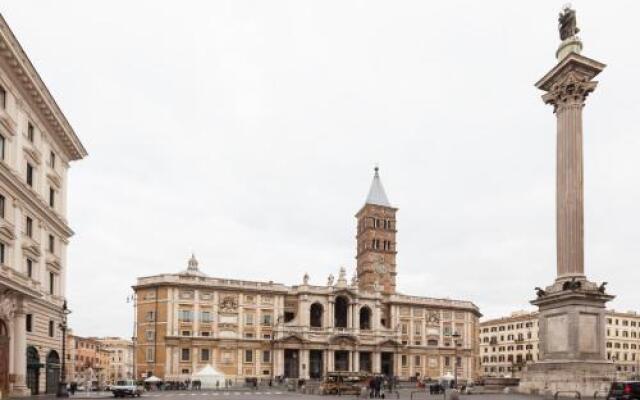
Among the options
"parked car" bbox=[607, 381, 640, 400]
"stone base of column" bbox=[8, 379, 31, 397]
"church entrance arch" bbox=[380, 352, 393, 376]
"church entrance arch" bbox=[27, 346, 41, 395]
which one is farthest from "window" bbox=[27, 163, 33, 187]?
"church entrance arch" bbox=[380, 352, 393, 376]

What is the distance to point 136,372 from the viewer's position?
89062mm

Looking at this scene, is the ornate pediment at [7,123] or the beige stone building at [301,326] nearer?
the ornate pediment at [7,123]

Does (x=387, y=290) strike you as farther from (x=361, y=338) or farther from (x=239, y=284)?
(x=239, y=284)

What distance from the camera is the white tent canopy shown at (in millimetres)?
76438

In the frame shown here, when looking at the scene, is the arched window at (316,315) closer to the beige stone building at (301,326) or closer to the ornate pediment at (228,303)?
the beige stone building at (301,326)

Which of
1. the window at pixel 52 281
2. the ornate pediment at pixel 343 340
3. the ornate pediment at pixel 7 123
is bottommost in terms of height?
the ornate pediment at pixel 343 340

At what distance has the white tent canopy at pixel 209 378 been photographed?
7644 centimetres

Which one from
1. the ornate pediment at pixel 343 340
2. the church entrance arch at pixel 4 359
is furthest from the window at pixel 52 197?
the ornate pediment at pixel 343 340

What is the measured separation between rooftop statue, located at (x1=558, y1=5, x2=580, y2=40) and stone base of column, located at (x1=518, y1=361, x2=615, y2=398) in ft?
60.7

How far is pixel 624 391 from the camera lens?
1083 inches

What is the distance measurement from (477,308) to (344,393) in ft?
208

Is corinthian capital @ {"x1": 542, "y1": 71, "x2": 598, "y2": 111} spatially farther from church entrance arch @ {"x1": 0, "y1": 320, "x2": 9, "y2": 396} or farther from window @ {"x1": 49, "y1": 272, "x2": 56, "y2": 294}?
window @ {"x1": 49, "y1": 272, "x2": 56, "y2": 294}

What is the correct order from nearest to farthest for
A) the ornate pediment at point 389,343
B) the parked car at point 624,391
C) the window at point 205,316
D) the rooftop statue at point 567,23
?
the parked car at point 624,391
the rooftop statue at point 567,23
the window at point 205,316
the ornate pediment at point 389,343

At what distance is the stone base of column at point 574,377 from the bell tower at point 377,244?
75.2 meters
